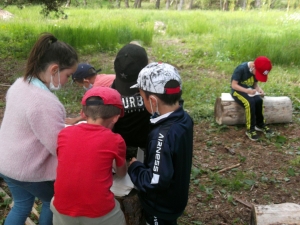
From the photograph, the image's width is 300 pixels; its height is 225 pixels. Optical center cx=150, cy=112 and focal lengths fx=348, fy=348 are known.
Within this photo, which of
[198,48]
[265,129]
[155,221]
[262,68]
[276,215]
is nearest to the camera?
[155,221]

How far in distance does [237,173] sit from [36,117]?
3.06 meters

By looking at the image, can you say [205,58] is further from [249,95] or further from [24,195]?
[24,195]

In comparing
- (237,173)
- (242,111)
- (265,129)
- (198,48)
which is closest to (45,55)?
(237,173)

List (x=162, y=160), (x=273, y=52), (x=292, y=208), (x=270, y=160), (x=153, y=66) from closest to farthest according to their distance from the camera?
(x=162, y=160), (x=153, y=66), (x=292, y=208), (x=270, y=160), (x=273, y=52)

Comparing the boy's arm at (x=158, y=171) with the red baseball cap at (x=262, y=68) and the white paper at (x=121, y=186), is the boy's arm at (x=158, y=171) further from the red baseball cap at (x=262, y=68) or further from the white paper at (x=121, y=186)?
the red baseball cap at (x=262, y=68)

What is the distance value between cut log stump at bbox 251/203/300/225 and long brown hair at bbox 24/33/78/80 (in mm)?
2031

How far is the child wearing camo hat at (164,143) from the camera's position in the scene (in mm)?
2047

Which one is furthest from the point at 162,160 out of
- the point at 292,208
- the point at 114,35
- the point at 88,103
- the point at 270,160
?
the point at 114,35

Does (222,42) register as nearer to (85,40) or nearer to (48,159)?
(85,40)

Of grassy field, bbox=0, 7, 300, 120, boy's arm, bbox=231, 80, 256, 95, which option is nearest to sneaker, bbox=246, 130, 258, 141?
boy's arm, bbox=231, 80, 256, 95

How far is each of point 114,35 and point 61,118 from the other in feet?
30.1

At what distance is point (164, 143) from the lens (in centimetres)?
204

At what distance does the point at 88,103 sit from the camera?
204 cm

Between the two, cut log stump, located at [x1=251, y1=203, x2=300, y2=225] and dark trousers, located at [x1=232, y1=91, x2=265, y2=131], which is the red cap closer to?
cut log stump, located at [x1=251, y1=203, x2=300, y2=225]
